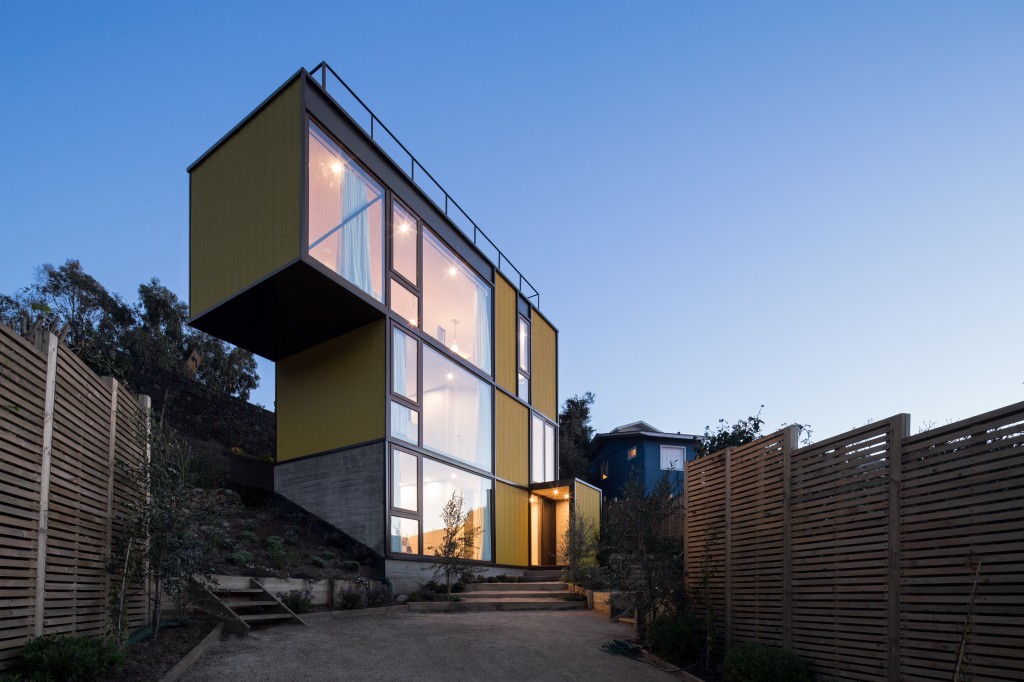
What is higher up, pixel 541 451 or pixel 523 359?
pixel 523 359

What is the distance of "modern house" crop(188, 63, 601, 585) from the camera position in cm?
1412

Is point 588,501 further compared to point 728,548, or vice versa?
point 588,501

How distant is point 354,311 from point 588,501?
34.1ft

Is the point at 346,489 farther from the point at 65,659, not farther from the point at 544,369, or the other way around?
the point at 65,659

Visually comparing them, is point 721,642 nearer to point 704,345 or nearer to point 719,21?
point 719,21

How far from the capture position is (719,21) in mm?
13602

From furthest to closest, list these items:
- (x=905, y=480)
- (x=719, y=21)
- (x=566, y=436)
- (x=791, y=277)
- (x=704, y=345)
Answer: (x=704, y=345) < (x=566, y=436) < (x=791, y=277) < (x=719, y=21) < (x=905, y=480)

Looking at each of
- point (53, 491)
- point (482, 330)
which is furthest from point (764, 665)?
point (482, 330)

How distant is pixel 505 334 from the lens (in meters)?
21.3

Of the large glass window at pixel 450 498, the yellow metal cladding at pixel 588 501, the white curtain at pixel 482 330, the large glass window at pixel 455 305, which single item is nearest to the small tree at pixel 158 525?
the large glass window at pixel 450 498

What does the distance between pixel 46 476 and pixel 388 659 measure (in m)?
4.17

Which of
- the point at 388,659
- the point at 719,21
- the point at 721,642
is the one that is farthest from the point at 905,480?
the point at 719,21

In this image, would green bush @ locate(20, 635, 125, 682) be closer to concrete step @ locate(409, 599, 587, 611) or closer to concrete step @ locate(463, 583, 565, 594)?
concrete step @ locate(409, 599, 587, 611)

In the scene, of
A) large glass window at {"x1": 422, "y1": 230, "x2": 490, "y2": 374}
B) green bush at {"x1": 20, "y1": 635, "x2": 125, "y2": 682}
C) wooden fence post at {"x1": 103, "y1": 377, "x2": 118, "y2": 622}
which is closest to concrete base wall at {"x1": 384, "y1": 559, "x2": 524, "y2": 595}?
large glass window at {"x1": 422, "y1": 230, "x2": 490, "y2": 374}
